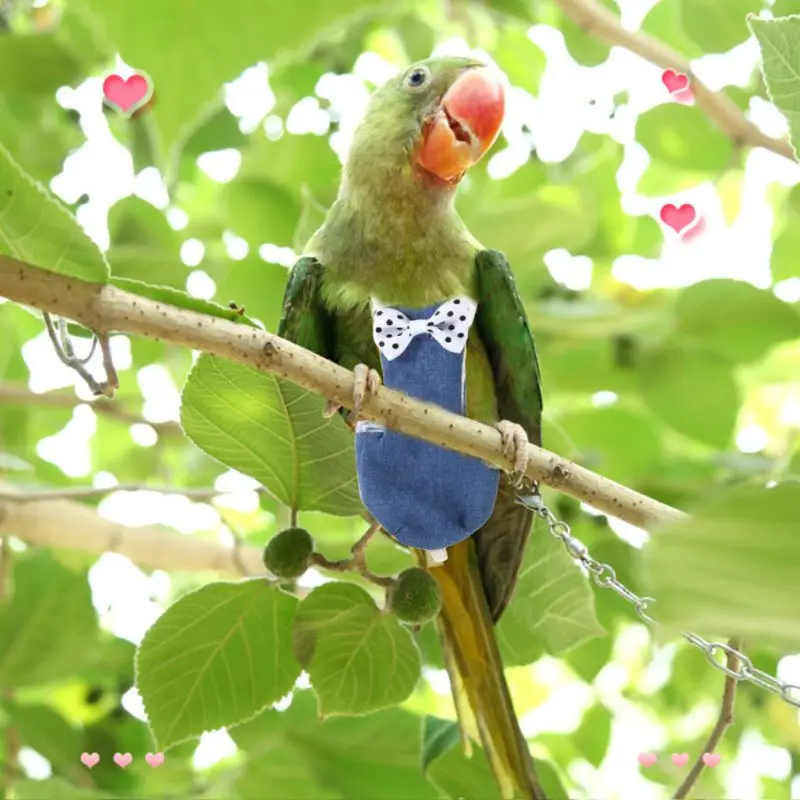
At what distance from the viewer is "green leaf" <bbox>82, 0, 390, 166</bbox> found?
474 mm

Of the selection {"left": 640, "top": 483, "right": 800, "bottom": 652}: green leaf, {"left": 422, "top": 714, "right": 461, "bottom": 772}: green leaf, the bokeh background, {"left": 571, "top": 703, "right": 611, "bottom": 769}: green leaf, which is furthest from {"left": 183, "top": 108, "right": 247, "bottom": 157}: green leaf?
{"left": 640, "top": 483, "right": 800, "bottom": 652}: green leaf

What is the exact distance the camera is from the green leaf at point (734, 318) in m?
1.66

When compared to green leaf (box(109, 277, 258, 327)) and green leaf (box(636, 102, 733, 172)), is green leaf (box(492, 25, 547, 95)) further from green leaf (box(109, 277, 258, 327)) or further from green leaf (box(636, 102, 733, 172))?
green leaf (box(109, 277, 258, 327))

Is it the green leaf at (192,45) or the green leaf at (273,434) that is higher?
the green leaf at (273,434)

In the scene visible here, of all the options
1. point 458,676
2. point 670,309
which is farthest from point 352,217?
point 670,309

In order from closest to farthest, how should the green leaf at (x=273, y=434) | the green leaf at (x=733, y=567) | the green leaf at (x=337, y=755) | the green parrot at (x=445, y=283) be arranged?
the green leaf at (x=733, y=567), the green leaf at (x=273, y=434), the green parrot at (x=445, y=283), the green leaf at (x=337, y=755)

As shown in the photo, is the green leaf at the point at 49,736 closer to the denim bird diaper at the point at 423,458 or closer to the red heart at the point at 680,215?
the denim bird diaper at the point at 423,458

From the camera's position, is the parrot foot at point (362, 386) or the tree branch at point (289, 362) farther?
the parrot foot at point (362, 386)

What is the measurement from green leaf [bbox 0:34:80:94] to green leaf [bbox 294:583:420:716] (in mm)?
1194

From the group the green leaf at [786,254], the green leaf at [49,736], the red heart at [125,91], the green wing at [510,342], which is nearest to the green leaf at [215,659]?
the green wing at [510,342]

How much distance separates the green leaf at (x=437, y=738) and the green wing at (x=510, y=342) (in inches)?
14.2

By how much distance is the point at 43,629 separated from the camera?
1538 millimetres

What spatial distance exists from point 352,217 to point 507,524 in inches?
17.3

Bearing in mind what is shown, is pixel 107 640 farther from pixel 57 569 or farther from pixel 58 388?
pixel 58 388
